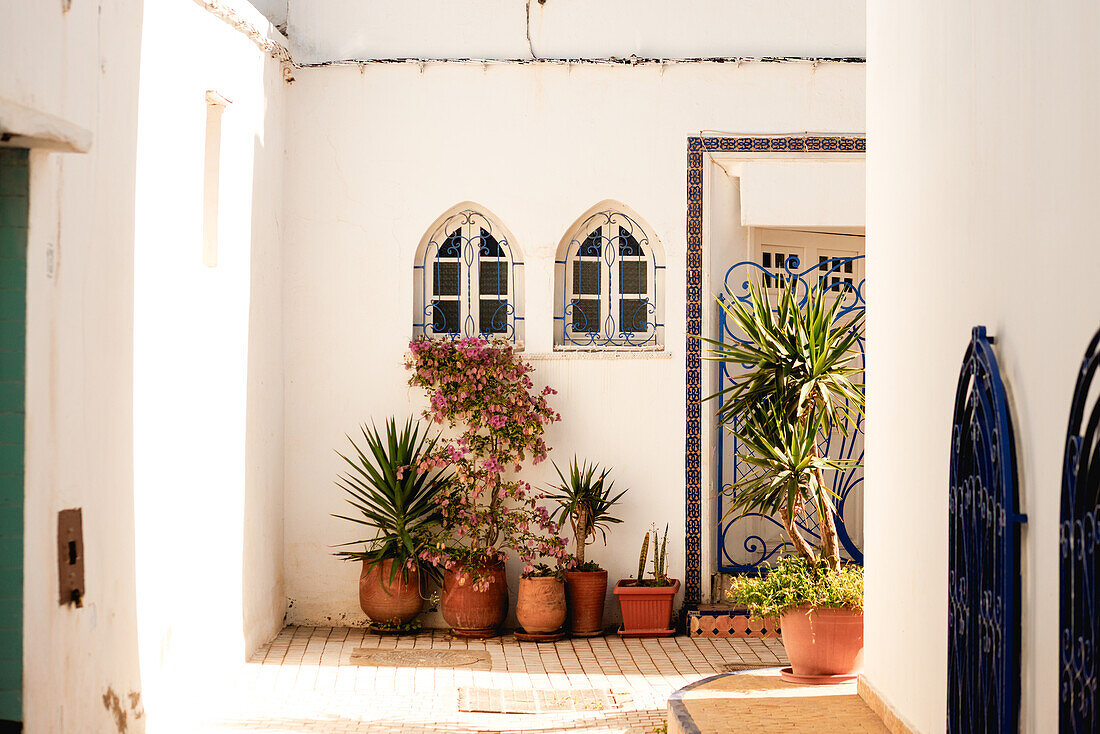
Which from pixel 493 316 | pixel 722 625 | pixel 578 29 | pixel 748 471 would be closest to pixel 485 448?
pixel 493 316

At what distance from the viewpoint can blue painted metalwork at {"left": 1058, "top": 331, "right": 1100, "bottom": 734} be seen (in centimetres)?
276

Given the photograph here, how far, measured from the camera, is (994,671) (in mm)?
3488

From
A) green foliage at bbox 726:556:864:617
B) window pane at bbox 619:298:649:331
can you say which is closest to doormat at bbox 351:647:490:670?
green foliage at bbox 726:556:864:617

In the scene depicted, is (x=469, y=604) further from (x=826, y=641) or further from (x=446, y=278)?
(x=826, y=641)

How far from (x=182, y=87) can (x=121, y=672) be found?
9.26 feet

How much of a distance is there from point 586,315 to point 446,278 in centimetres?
102

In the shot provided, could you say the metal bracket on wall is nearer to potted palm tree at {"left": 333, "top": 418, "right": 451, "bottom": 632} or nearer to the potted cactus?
potted palm tree at {"left": 333, "top": 418, "right": 451, "bottom": 632}

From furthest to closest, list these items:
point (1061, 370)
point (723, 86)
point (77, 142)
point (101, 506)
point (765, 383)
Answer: point (723, 86), point (765, 383), point (101, 506), point (77, 142), point (1061, 370)

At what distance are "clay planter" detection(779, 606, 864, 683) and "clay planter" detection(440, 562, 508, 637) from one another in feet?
8.36

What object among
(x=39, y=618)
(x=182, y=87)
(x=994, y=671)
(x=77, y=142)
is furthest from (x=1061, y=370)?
(x=182, y=87)

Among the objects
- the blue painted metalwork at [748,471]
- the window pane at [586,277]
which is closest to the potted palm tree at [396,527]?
the window pane at [586,277]

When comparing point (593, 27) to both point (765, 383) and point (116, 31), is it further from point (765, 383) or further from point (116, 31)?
point (116, 31)

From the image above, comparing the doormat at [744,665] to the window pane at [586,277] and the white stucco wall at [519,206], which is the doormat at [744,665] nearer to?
the white stucco wall at [519,206]

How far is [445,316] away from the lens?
27.8ft
